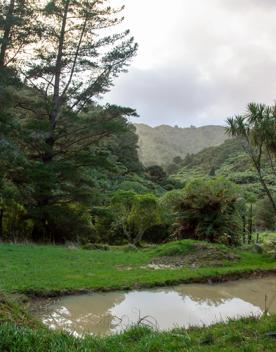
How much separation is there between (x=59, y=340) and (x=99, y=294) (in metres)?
6.37

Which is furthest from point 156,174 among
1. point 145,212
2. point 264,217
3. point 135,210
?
point 145,212

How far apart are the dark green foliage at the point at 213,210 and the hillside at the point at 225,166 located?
39.1m

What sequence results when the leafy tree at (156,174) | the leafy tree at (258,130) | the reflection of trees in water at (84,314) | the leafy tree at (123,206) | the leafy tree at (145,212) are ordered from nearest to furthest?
the reflection of trees in water at (84,314) < the leafy tree at (258,130) < the leafy tree at (145,212) < the leafy tree at (123,206) < the leafy tree at (156,174)

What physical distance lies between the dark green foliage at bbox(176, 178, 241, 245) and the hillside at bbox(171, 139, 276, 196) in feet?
128

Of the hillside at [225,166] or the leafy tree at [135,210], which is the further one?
the hillside at [225,166]

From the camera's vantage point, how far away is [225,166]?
8262cm

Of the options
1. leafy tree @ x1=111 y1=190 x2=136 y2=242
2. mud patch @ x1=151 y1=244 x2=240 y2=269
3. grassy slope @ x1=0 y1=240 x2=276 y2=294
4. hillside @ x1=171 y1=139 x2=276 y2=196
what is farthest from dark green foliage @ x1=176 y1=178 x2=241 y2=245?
hillside @ x1=171 y1=139 x2=276 y2=196

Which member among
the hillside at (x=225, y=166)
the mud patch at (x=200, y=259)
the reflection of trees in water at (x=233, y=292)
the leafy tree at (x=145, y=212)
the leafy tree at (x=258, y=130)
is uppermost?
the hillside at (x=225, y=166)

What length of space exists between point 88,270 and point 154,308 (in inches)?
152

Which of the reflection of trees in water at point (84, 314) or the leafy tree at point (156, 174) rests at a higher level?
the leafy tree at point (156, 174)

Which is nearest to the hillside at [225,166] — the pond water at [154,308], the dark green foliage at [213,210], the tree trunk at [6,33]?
the dark green foliage at [213,210]

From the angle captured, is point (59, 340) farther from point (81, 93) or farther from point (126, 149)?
point (126, 149)

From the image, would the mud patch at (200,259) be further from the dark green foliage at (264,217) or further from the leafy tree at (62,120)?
the dark green foliage at (264,217)

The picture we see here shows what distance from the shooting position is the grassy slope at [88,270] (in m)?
11.1
